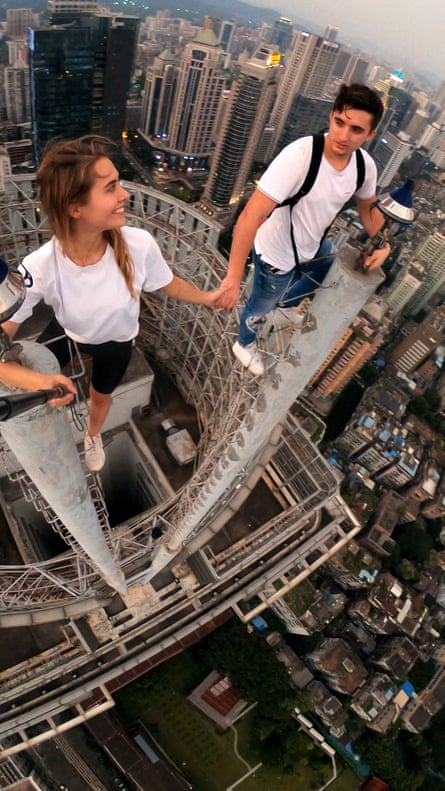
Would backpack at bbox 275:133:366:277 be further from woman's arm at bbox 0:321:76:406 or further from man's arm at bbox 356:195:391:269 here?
woman's arm at bbox 0:321:76:406

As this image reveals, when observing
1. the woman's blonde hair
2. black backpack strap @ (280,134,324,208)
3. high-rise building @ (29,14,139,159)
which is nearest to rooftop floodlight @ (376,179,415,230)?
black backpack strap @ (280,134,324,208)

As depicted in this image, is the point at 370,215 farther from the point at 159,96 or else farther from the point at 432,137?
the point at 432,137

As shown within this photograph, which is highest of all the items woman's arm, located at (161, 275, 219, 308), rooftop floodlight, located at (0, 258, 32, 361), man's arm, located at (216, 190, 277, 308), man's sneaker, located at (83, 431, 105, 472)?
man's arm, located at (216, 190, 277, 308)

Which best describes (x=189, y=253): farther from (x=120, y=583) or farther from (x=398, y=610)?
(x=398, y=610)

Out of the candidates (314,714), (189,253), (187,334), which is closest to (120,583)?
(187,334)

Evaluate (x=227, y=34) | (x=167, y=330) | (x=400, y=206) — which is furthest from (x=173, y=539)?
(x=227, y=34)

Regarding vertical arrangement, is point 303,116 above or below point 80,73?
below
